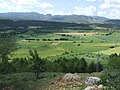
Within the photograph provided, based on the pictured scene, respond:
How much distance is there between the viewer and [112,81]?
30750 millimetres

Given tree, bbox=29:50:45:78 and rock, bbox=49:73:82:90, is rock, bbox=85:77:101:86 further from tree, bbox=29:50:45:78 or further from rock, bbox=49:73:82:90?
tree, bbox=29:50:45:78

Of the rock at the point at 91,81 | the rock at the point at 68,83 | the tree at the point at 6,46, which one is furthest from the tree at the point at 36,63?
the rock at the point at 91,81

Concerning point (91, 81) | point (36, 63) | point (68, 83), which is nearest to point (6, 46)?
point (36, 63)

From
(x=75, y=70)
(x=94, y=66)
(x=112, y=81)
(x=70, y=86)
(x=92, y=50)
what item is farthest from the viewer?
(x=92, y=50)

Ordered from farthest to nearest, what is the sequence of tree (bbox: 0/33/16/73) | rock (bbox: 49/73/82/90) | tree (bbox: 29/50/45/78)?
tree (bbox: 29/50/45/78) → tree (bbox: 0/33/16/73) → rock (bbox: 49/73/82/90)

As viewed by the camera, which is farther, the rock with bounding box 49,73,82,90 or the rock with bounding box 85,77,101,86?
the rock with bounding box 49,73,82,90

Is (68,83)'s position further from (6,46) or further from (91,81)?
(6,46)

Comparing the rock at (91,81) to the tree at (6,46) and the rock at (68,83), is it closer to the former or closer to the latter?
the rock at (68,83)

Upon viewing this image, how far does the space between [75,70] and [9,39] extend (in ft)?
117

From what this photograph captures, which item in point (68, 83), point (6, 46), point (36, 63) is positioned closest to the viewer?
point (68, 83)

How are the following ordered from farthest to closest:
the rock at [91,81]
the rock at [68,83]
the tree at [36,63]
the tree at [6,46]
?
the tree at [36,63], the tree at [6,46], the rock at [68,83], the rock at [91,81]

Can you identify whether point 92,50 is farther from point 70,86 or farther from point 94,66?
point 70,86

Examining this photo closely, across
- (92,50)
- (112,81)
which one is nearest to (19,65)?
(112,81)

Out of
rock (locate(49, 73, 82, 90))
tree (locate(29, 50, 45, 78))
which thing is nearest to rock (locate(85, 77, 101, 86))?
rock (locate(49, 73, 82, 90))
